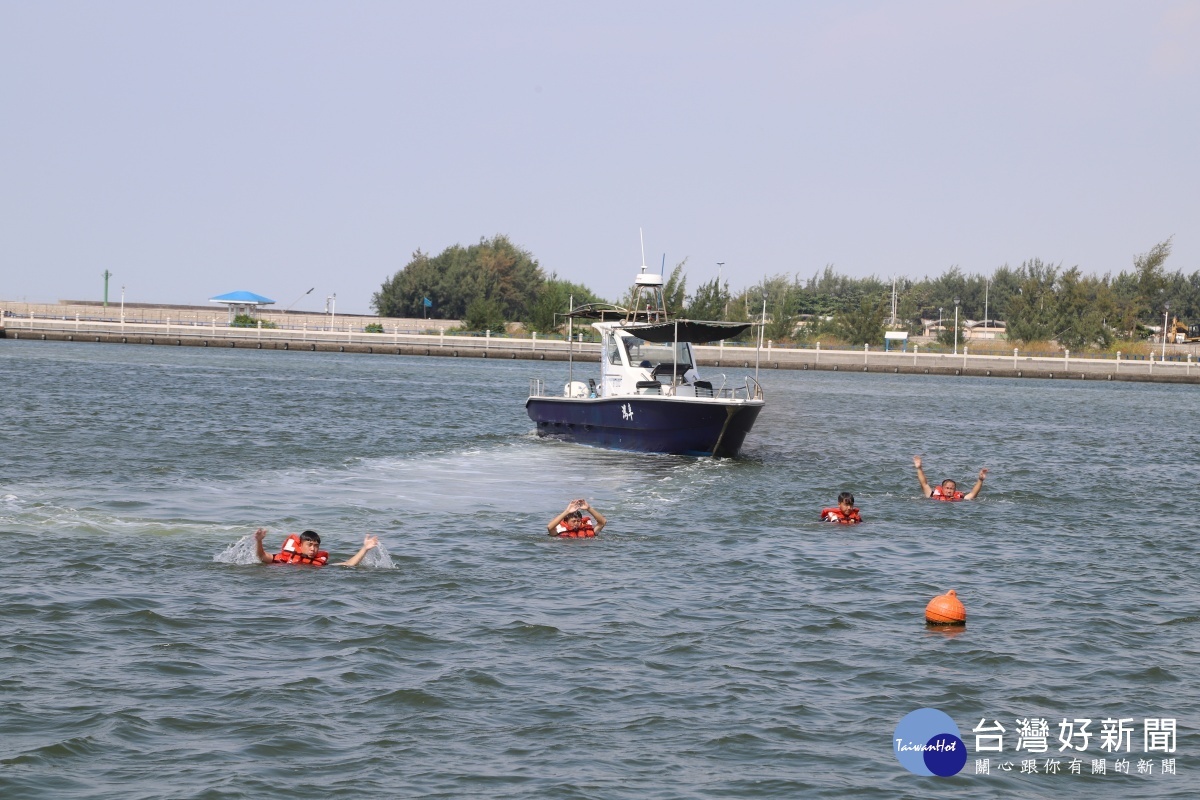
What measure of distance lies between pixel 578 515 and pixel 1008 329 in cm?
14532

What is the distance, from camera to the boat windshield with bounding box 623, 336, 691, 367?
35.6 meters

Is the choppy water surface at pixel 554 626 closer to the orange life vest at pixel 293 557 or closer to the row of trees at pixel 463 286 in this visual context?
the orange life vest at pixel 293 557

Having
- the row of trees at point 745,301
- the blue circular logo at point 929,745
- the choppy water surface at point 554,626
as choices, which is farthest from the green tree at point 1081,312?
the blue circular logo at point 929,745

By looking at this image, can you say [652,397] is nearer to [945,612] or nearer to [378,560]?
[378,560]

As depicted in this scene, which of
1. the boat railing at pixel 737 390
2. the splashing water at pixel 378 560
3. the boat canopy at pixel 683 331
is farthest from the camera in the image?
the boat canopy at pixel 683 331

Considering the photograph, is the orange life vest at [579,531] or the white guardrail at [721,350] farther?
the white guardrail at [721,350]

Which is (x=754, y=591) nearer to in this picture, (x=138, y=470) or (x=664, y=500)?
(x=664, y=500)

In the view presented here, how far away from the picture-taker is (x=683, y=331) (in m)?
34.2

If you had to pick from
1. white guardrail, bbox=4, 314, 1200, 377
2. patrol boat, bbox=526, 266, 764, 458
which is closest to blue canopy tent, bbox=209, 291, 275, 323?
white guardrail, bbox=4, 314, 1200, 377

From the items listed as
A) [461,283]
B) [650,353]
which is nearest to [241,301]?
[461,283]

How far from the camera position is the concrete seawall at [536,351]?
125250mm

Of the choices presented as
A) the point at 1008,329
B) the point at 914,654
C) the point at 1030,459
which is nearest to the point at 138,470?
the point at 914,654

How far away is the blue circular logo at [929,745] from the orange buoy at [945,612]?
348 cm

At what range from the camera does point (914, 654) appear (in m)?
14.4
